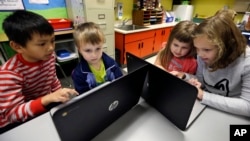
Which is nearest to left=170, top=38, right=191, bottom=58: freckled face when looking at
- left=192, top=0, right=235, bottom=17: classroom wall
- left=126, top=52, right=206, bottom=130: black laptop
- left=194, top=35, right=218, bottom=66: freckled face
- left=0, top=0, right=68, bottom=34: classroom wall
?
left=194, top=35, right=218, bottom=66: freckled face

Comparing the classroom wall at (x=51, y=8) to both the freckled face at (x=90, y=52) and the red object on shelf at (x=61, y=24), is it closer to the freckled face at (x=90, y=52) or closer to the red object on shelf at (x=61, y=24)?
the red object on shelf at (x=61, y=24)

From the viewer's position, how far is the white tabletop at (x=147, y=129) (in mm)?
546

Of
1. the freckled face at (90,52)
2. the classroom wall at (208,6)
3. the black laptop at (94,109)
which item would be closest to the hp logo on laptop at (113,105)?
the black laptop at (94,109)

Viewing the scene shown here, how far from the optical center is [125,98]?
58 cm

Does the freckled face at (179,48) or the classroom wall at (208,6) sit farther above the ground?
the classroom wall at (208,6)

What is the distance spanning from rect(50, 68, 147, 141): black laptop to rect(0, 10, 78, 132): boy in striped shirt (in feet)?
0.60

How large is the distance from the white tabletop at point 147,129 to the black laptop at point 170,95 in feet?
0.11

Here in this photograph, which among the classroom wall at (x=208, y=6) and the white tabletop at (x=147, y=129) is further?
the classroom wall at (x=208, y=6)

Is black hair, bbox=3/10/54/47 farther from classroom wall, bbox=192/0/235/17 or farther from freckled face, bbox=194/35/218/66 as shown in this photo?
classroom wall, bbox=192/0/235/17

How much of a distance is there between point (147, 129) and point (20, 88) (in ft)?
2.14

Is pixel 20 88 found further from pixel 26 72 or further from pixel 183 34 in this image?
pixel 183 34

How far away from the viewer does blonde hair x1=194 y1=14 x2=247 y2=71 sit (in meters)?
0.68

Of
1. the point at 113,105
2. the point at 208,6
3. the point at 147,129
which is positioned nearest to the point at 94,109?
the point at 113,105

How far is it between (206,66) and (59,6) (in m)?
2.34
